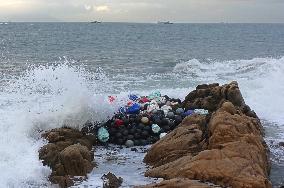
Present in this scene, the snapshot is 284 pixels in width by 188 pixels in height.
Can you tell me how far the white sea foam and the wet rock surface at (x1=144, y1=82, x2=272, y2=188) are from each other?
2.90 meters

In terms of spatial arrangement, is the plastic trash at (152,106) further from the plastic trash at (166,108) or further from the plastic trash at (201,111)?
the plastic trash at (201,111)

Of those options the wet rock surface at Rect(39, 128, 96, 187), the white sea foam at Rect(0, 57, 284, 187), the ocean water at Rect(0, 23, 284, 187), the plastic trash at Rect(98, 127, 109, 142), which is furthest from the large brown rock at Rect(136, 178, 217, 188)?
the plastic trash at Rect(98, 127, 109, 142)

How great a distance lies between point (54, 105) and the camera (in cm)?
1677

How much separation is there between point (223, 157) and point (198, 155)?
579 millimetres

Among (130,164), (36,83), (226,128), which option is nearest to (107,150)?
(130,164)

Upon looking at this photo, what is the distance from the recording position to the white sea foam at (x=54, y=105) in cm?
1162

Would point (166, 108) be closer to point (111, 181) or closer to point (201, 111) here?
point (201, 111)

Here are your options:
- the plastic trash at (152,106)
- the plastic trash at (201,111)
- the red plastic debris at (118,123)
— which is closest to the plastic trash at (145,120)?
the red plastic debris at (118,123)

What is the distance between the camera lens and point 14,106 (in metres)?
19.2

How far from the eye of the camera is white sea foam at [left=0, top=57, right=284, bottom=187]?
11.6 m

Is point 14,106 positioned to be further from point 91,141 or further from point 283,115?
point 283,115

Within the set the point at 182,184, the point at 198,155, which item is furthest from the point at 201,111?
the point at 182,184

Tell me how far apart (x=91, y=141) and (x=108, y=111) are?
2.32 m

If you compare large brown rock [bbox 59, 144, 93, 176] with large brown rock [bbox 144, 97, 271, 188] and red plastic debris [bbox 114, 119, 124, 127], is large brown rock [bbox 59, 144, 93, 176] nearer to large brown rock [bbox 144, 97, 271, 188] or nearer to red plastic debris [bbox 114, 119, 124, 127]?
large brown rock [bbox 144, 97, 271, 188]
